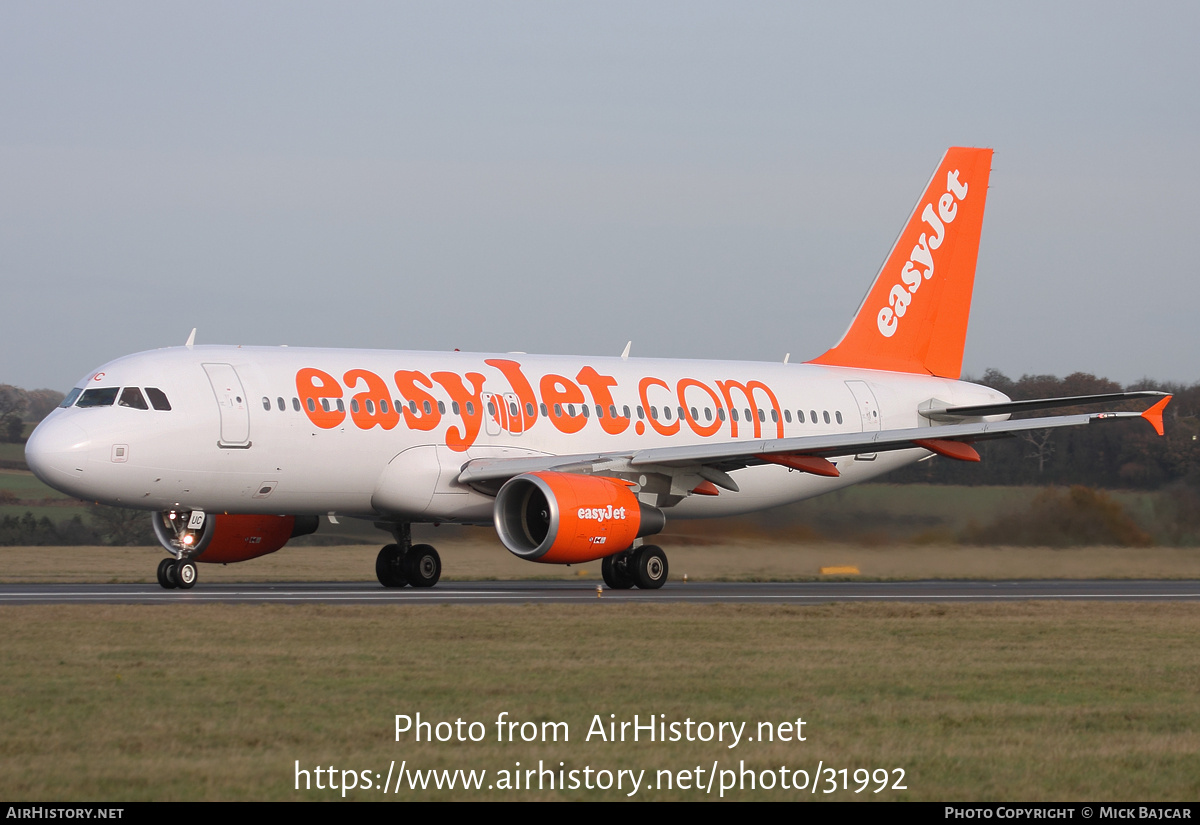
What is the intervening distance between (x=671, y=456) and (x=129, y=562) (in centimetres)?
1974

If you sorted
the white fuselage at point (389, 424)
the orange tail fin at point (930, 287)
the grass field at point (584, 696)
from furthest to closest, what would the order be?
the orange tail fin at point (930, 287), the white fuselage at point (389, 424), the grass field at point (584, 696)

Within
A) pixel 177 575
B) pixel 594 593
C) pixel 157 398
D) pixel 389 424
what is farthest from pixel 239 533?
pixel 594 593

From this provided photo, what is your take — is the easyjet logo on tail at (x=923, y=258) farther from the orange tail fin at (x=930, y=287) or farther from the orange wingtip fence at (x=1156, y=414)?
the orange wingtip fence at (x=1156, y=414)

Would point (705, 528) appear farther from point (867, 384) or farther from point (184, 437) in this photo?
point (184, 437)

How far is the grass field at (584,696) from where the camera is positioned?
821 centimetres

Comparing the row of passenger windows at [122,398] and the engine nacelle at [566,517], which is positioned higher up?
the row of passenger windows at [122,398]

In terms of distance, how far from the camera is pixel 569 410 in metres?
26.2

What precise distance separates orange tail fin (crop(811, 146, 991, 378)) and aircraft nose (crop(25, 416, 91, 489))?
16.2 metres

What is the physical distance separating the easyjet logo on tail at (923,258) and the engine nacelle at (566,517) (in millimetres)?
10426

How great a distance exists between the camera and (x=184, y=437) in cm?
2188

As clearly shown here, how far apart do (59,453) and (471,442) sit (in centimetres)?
668

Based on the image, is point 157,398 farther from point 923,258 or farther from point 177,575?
point 923,258

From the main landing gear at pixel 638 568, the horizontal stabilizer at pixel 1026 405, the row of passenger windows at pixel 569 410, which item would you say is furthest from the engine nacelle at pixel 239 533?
the horizontal stabilizer at pixel 1026 405

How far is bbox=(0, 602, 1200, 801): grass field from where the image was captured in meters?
8.21
